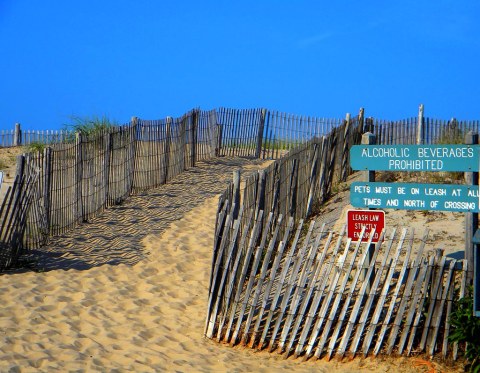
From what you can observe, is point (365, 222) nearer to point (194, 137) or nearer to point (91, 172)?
point (91, 172)

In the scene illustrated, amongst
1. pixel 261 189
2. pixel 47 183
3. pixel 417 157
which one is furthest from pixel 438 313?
pixel 47 183

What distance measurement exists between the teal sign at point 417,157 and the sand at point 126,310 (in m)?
1.91

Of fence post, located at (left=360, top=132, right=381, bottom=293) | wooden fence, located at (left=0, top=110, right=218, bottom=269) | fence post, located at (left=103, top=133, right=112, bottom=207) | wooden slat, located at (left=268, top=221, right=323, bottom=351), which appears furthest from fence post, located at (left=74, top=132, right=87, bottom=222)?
wooden slat, located at (left=268, top=221, right=323, bottom=351)

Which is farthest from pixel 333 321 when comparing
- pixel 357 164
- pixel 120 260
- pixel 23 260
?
pixel 23 260

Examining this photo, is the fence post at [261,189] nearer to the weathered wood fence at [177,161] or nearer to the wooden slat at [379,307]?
the weathered wood fence at [177,161]

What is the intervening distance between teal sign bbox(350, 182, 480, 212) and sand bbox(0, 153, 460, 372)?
59.6 inches

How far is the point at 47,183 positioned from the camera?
38.9 feet

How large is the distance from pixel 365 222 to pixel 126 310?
125 inches

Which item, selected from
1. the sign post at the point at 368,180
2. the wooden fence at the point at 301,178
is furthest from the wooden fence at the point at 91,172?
the sign post at the point at 368,180

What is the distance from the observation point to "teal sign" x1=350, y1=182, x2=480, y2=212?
24.0ft

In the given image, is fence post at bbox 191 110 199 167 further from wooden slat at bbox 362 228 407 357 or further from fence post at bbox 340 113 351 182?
wooden slat at bbox 362 228 407 357

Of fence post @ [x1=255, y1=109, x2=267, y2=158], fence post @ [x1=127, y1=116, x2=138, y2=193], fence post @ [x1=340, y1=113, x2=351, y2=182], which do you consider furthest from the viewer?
fence post @ [x1=255, y1=109, x2=267, y2=158]

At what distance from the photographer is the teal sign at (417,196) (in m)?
7.33

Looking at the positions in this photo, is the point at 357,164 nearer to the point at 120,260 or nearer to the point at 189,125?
the point at 120,260
